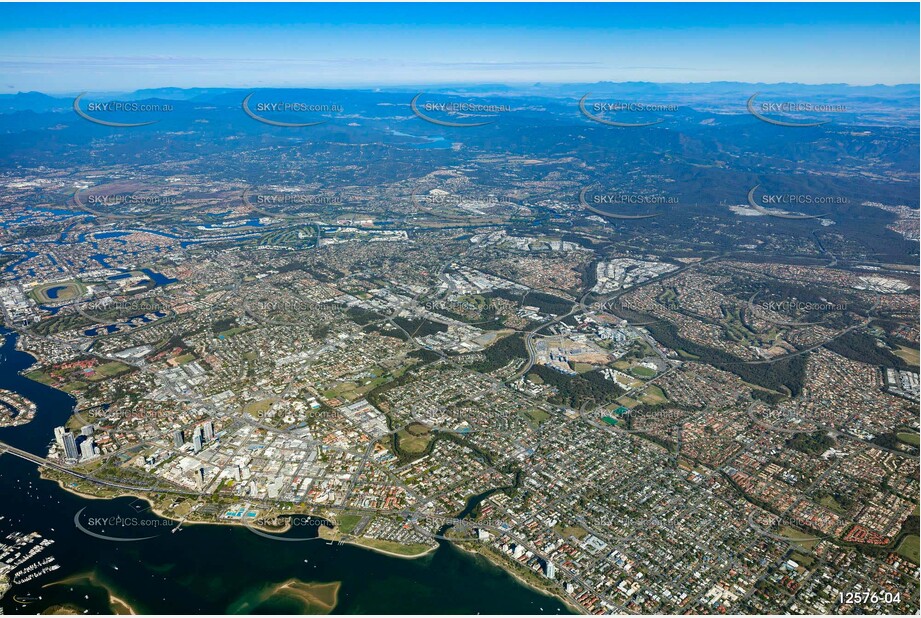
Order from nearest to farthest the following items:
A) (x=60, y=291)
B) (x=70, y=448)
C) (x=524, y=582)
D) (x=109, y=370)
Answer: (x=524, y=582), (x=70, y=448), (x=109, y=370), (x=60, y=291)

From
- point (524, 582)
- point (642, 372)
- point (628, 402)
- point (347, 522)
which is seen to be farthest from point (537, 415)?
point (347, 522)

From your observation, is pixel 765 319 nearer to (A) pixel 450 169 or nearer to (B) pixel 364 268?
(B) pixel 364 268

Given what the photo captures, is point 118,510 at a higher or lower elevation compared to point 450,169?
lower

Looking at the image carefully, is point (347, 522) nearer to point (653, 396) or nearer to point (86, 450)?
point (86, 450)

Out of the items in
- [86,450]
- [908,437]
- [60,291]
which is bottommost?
[908,437]

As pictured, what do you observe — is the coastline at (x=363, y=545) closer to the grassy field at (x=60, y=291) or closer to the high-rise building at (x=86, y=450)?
the high-rise building at (x=86, y=450)

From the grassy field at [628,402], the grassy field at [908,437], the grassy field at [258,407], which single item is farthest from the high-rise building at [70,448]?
the grassy field at [908,437]

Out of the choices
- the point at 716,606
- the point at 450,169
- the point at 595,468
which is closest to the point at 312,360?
the point at 595,468
